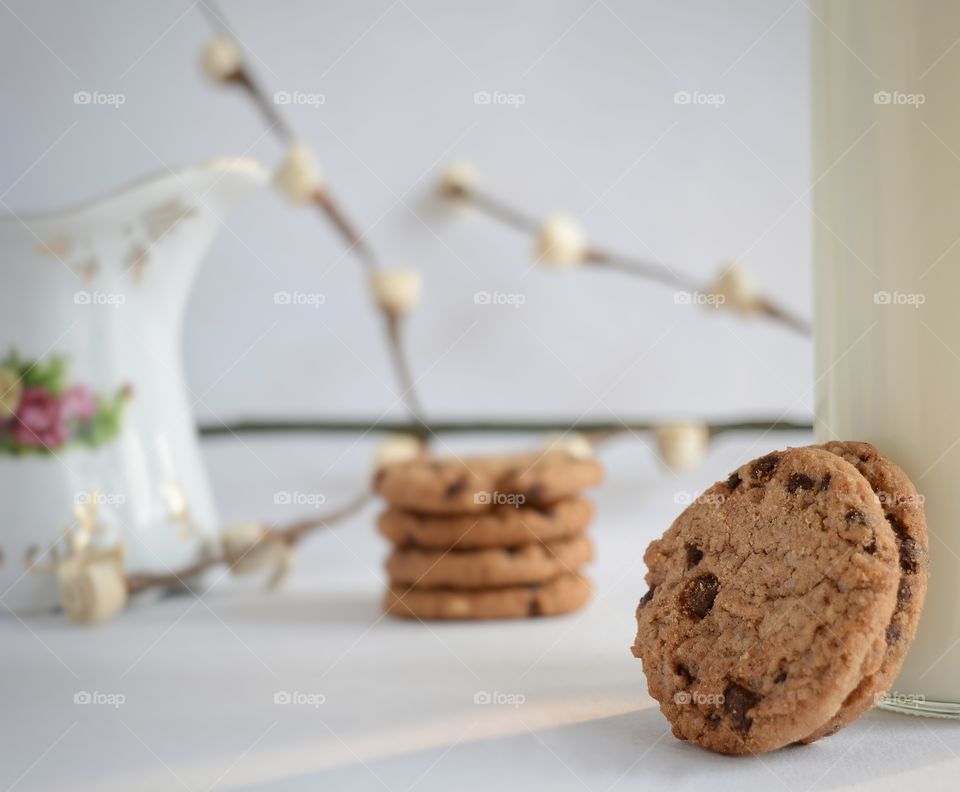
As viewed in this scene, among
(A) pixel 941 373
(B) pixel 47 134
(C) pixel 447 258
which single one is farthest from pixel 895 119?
(B) pixel 47 134

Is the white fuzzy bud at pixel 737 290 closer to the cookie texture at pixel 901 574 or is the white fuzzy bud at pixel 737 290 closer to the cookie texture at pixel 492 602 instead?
the cookie texture at pixel 492 602

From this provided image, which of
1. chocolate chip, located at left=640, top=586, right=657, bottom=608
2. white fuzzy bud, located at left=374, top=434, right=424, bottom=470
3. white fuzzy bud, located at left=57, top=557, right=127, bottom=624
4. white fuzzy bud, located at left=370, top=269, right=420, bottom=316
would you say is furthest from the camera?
white fuzzy bud, located at left=370, top=269, right=420, bottom=316

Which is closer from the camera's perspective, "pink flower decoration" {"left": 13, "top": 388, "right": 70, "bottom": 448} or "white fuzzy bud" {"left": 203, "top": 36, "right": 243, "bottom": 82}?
"pink flower decoration" {"left": 13, "top": 388, "right": 70, "bottom": 448}

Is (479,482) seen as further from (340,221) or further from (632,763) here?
(340,221)

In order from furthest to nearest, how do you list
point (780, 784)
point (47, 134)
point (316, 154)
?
point (316, 154) < point (47, 134) < point (780, 784)

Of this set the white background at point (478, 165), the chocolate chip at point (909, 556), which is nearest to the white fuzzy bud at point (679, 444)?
the white background at point (478, 165)

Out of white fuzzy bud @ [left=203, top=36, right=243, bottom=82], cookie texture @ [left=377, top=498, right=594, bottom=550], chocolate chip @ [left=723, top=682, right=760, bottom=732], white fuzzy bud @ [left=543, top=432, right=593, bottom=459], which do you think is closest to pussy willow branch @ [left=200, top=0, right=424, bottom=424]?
white fuzzy bud @ [left=203, top=36, right=243, bottom=82]

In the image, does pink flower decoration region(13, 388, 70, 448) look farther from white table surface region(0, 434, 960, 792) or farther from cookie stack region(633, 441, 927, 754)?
cookie stack region(633, 441, 927, 754)

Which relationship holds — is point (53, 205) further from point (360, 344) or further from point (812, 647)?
point (812, 647)
